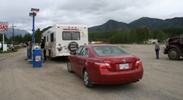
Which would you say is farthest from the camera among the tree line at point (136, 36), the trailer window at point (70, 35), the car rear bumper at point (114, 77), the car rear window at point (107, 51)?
the tree line at point (136, 36)

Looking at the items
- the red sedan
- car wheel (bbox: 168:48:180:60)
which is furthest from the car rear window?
car wheel (bbox: 168:48:180:60)

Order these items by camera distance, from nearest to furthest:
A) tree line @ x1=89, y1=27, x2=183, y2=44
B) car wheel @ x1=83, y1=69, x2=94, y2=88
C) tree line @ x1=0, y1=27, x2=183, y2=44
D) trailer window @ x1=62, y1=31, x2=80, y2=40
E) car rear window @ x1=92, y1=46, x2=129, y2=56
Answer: car wheel @ x1=83, y1=69, x2=94, y2=88, car rear window @ x1=92, y1=46, x2=129, y2=56, trailer window @ x1=62, y1=31, x2=80, y2=40, tree line @ x1=0, y1=27, x2=183, y2=44, tree line @ x1=89, y1=27, x2=183, y2=44

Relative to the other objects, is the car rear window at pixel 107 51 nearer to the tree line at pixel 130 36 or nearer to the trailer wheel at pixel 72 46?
the trailer wheel at pixel 72 46

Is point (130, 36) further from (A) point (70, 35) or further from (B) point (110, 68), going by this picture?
(B) point (110, 68)

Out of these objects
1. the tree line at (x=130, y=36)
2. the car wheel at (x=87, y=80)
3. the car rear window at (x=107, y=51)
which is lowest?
the car wheel at (x=87, y=80)

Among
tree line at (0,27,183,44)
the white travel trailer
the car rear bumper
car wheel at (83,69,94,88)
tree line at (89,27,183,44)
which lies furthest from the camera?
tree line at (89,27,183,44)

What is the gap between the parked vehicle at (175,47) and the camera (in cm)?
1307

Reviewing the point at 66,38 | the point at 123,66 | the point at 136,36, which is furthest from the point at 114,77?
the point at 136,36

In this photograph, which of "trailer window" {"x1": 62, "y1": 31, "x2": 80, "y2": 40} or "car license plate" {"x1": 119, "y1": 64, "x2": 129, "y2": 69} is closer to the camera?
"car license plate" {"x1": 119, "y1": 64, "x2": 129, "y2": 69}

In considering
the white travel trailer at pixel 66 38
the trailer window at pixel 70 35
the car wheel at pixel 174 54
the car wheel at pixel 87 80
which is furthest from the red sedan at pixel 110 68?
the car wheel at pixel 174 54

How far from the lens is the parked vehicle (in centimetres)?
1307

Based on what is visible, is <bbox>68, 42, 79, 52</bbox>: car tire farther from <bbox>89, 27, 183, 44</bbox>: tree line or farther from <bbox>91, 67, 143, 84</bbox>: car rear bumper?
<bbox>89, 27, 183, 44</bbox>: tree line

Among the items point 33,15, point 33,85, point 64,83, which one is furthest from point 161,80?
point 33,15

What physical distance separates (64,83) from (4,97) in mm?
2145
